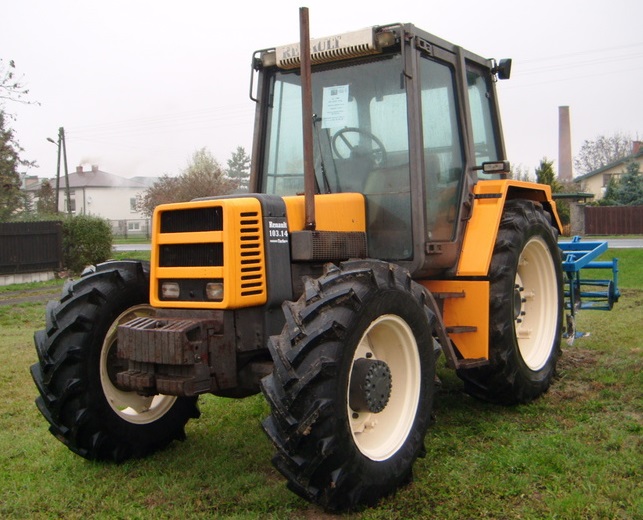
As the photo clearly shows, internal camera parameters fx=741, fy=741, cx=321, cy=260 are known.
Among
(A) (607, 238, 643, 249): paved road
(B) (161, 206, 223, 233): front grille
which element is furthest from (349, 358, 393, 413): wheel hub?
(A) (607, 238, 643, 249): paved road

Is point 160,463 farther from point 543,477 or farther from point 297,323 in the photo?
point 543,477

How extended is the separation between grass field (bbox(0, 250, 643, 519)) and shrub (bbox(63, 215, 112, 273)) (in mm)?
15052

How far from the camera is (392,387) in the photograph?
4.30 m

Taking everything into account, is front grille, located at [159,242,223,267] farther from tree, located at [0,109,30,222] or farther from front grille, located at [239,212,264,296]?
tree, located at [0,109,30,222]

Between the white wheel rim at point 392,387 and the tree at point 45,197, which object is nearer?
the white wheel rim at point 392,387

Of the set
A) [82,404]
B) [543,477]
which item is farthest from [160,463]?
[543,477]

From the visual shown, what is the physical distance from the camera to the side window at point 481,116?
596cm

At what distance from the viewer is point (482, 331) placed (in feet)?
17.2

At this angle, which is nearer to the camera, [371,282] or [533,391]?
[371,282]

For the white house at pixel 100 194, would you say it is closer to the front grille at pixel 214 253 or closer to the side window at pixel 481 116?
the side window at pixel 481 116

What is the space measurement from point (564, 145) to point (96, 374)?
2395 inches

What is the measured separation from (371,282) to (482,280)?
1623 mm

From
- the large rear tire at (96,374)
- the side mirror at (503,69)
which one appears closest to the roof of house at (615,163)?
the side mirror at (503,69)

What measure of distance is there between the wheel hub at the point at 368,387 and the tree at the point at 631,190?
3735 centimetres
